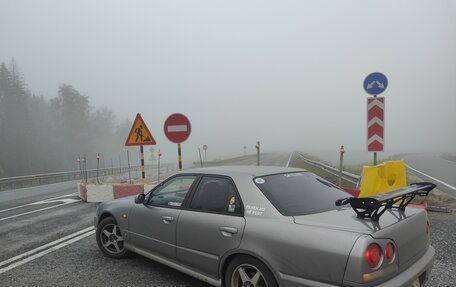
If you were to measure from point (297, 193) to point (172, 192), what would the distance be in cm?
166

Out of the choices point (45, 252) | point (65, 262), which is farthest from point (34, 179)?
point (65, 262)

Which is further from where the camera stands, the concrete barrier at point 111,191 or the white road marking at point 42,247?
the concrete barrier at point 111,191

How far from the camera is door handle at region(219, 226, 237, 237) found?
3389 mm

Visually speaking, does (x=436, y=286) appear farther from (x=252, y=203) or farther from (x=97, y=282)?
(x=97, y=282)

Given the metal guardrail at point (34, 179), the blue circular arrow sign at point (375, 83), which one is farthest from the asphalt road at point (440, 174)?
the metal guardrail at point (34, 179)

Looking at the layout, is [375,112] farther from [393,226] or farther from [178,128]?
[393,226]

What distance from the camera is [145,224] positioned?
450 centimetres

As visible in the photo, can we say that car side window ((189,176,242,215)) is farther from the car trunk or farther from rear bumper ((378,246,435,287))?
rear bumper ((378,246,435,287))

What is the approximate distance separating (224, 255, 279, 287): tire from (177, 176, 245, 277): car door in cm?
15

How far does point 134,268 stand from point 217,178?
1.87m

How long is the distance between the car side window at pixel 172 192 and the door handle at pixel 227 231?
856 millimetres

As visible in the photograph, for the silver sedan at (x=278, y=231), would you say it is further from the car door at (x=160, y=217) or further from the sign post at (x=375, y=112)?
the sign post at (x=375, y=112)

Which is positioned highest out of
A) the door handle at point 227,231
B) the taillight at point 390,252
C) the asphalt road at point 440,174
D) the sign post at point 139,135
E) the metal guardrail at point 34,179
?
the sign post at point 139,135

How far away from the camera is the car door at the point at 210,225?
345 centimetres
